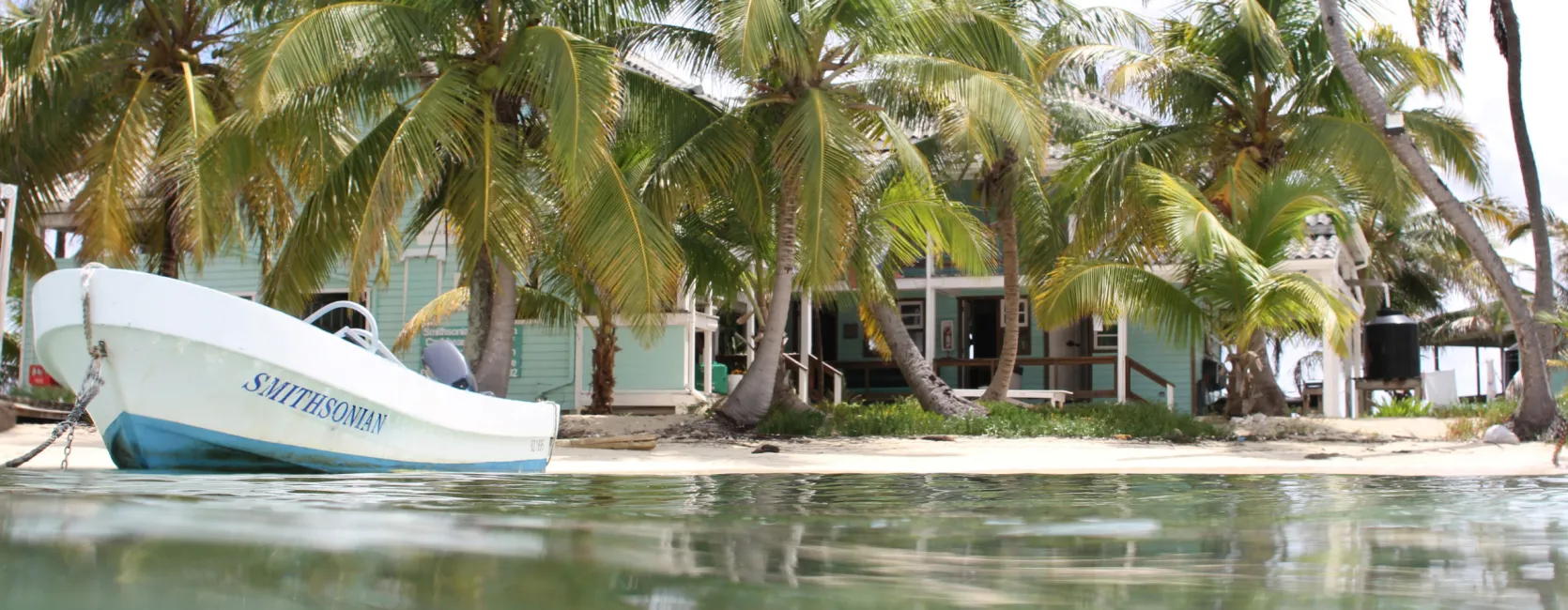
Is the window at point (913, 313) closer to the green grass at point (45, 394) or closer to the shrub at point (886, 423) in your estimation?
the shrub at point (886, 423)

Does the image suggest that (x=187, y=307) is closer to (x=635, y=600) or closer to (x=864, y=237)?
(x=635, y=600)

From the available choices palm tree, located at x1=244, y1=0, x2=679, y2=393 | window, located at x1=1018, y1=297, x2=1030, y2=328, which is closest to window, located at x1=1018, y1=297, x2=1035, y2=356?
window, located at x1=1018, y1=297, x2=1030, y2=328

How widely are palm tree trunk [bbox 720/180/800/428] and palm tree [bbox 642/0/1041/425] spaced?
1 centimetres

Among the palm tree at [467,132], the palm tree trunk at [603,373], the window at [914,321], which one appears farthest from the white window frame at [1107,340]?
the palm tree at [467,132]

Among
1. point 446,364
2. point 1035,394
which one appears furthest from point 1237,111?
point 446,364

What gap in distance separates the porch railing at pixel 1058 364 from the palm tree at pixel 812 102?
7101 millimetres

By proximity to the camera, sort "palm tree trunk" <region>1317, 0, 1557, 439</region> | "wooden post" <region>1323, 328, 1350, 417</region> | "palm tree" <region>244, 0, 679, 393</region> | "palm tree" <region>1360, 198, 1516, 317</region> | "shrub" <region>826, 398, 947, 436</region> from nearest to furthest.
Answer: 1. "palm tree" <region>244, 0, 679, 393</region>
2. "palm tree trunk" <region>1317, 0, 1557, 439</region>
3. "shrub" <region>826, 398, 947, 436</region>
4. "wooden post" <region>1323, 328, 1350, 417</region>
5. "palm tree" <region>1360, 198, 1516, 317</region>

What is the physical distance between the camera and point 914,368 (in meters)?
17.1

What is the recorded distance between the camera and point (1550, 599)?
2641 millimetres

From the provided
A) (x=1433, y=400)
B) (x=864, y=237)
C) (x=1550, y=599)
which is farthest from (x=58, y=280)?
(x=1433, y=400)

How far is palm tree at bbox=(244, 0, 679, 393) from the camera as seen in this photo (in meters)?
11.6

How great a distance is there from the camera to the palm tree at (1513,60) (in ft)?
44.6

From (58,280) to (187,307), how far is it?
2.66 ft

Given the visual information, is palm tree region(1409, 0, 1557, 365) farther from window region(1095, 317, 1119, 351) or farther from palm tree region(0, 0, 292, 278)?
palm tree region(0, 0, 292, 278)
